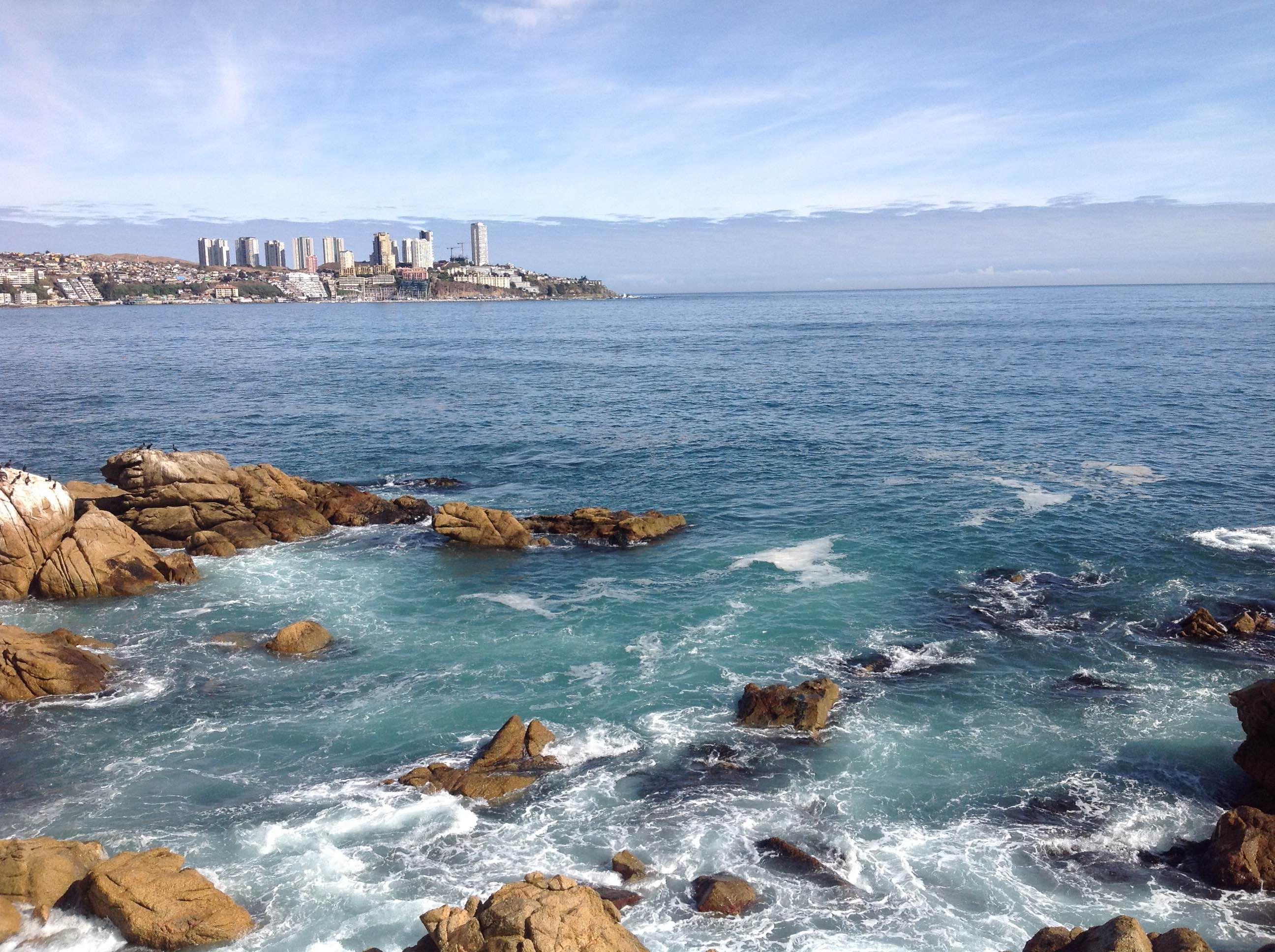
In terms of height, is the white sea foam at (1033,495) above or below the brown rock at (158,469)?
below

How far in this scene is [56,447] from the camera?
57.1 metres

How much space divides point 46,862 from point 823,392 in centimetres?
7151

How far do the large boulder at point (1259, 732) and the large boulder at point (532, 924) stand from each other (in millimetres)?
16694

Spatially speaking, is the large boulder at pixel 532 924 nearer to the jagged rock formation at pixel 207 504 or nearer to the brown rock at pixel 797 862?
the brown rock at pixel 797 862

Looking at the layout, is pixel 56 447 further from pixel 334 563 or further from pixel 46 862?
pixel 46 862

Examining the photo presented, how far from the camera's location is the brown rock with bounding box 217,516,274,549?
39.3 meters

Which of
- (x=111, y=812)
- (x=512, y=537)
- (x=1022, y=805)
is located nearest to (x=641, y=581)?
(x=512, y=537)

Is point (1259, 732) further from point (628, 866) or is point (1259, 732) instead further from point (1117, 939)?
point (628, 866)

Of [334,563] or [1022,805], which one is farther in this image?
[334,563]

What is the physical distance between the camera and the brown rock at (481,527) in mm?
39156

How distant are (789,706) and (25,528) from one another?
30067 millimetres

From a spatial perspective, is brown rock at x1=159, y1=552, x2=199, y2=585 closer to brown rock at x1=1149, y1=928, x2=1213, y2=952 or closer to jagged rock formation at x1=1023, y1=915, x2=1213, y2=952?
jagged rock formation at x1=1023, y1=915, x2=1213, y2=952

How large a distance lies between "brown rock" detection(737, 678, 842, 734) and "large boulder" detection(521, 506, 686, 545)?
49.2ft

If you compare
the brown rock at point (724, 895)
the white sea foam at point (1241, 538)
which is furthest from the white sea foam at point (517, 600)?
the white sea foam at point (1241, 538)
